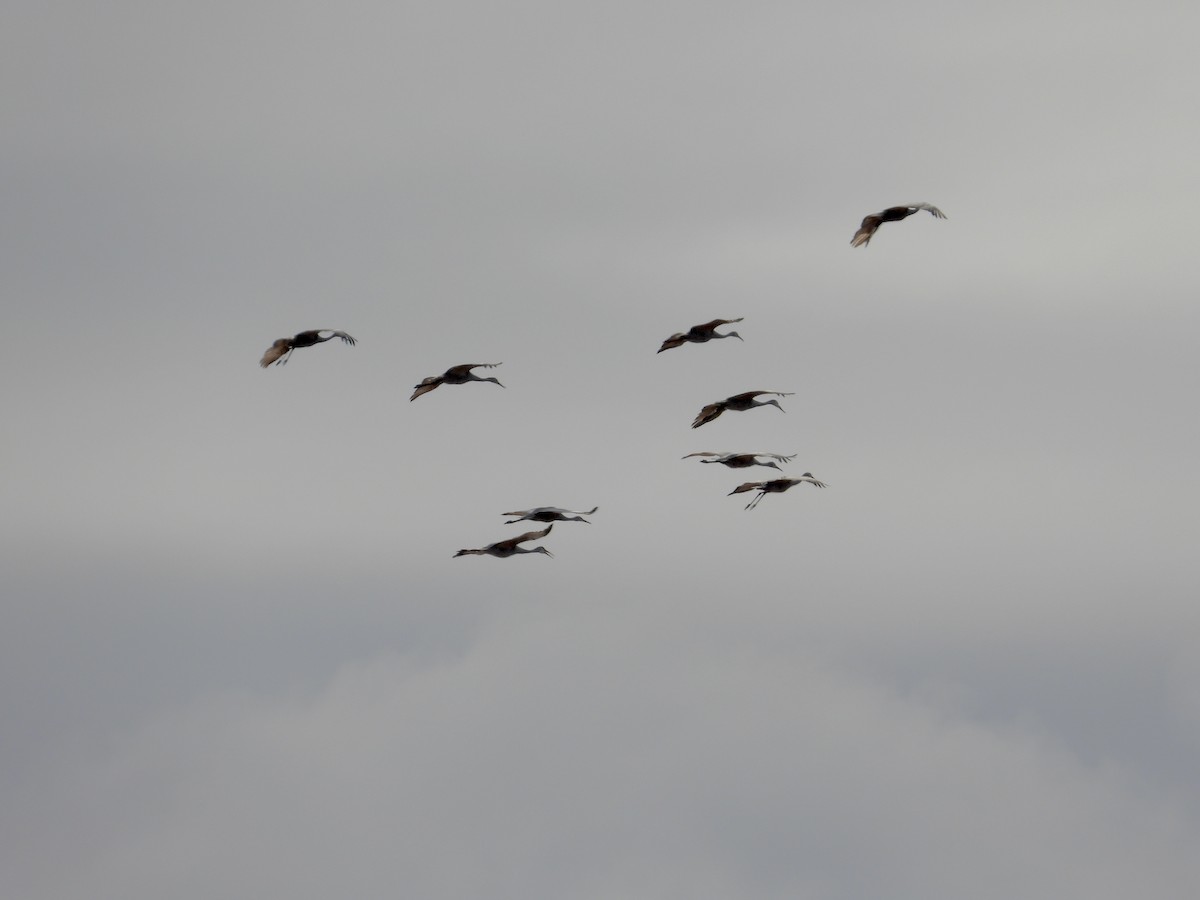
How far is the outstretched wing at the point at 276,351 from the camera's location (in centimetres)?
10362

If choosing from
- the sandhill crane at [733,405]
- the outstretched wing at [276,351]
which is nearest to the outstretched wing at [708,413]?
the sandhill crane at [733,405]

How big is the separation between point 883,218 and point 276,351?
31.2 meters

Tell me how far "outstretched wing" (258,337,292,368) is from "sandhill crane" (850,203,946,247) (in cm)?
2901

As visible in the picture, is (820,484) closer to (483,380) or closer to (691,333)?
(691,333)

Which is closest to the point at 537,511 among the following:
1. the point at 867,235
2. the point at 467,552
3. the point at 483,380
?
the point at 467,552

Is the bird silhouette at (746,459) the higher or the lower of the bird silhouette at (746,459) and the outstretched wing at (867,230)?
the lower

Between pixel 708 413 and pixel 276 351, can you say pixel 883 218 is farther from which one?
pixel 276 351

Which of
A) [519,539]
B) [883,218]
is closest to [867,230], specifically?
[883,218]

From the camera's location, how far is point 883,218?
103m

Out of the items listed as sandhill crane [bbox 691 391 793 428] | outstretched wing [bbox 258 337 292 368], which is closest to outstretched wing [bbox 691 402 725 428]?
sandhill crane [bbox 691 391 793 428]

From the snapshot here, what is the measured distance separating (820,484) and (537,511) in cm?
1436

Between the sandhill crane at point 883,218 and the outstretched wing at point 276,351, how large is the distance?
2901cm

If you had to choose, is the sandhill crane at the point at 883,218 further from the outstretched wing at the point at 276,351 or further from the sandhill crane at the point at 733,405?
the outstretched wing at the point at 276,351

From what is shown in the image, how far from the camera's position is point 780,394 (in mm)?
102812
